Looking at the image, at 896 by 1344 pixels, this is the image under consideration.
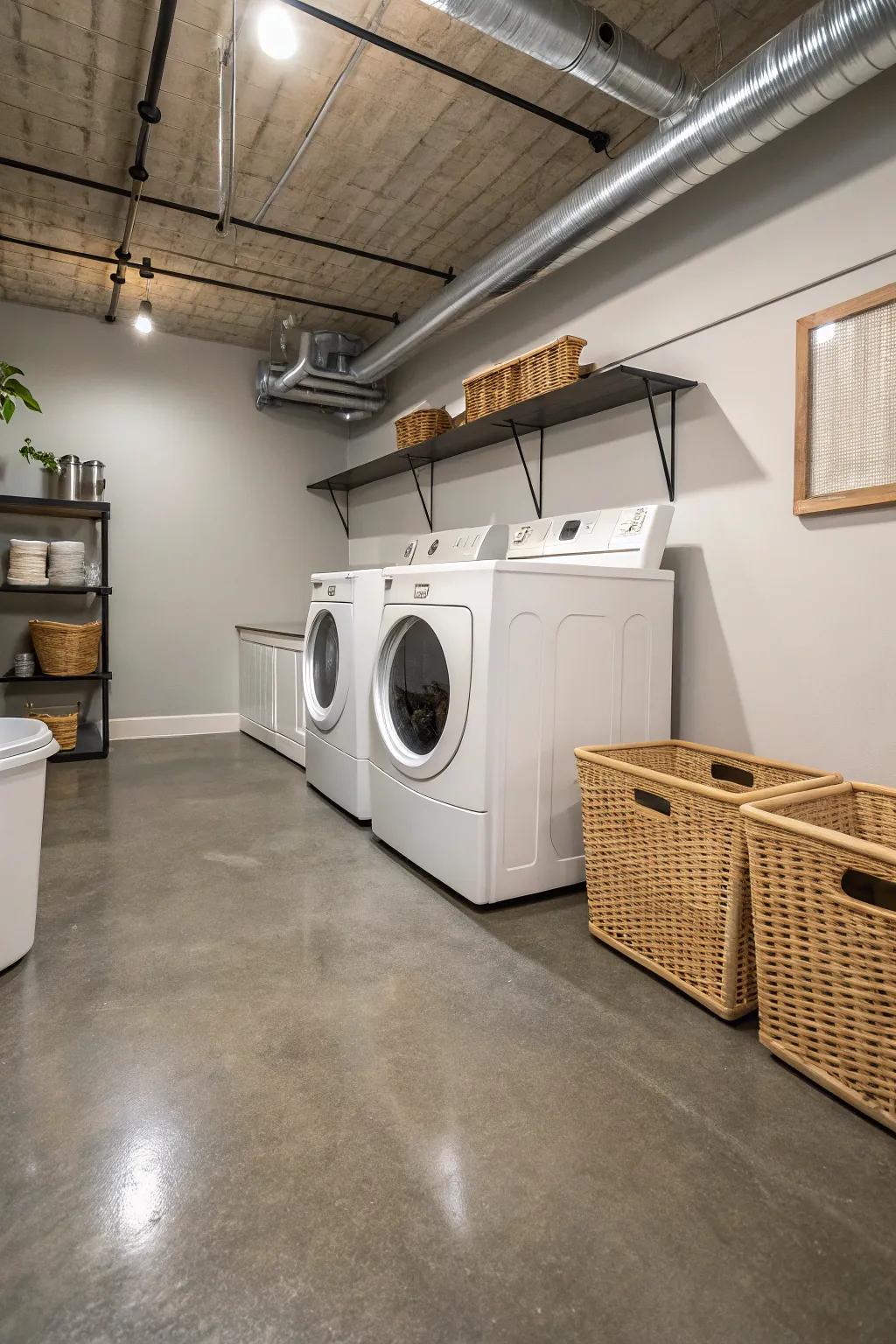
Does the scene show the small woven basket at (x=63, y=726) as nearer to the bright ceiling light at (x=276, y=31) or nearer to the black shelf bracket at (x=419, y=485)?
the black shelf bracket at (x=419, y=485)

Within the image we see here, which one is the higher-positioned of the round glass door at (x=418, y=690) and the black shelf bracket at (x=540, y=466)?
the black shelf bracket at (x=540, y=466)

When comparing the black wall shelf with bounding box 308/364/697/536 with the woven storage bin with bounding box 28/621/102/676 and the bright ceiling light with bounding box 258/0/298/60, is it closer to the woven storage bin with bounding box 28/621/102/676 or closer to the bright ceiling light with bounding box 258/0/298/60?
the bright ceiling light with bounding box 258/0/298/60

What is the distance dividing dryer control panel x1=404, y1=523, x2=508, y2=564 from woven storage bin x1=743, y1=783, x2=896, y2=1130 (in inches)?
77.0

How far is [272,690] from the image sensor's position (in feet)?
14.5

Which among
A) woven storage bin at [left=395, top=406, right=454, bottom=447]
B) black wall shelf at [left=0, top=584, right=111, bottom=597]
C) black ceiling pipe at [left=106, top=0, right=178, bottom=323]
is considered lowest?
black wall shelf at [left=0, top=584, right=111, bottom=597]

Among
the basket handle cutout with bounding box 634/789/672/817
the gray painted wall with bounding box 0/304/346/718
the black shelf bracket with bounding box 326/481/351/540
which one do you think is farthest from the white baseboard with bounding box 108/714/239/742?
the basket handle cutout with bounding box 634/789/672/817

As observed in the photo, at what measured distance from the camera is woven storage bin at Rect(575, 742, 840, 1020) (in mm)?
1597

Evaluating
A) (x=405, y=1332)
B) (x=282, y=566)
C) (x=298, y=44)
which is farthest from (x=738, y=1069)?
(x=282, y=566)

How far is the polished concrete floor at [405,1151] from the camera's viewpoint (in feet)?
3.10

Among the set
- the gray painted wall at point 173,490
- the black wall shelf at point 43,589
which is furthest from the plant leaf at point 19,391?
the black wall shelf at point 43,589

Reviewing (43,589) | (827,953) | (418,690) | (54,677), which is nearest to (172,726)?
(54,677)

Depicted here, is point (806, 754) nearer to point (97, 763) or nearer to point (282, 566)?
point (97, 763)

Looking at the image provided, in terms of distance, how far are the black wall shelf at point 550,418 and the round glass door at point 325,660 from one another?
1.15 metres

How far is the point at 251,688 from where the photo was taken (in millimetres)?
4887
